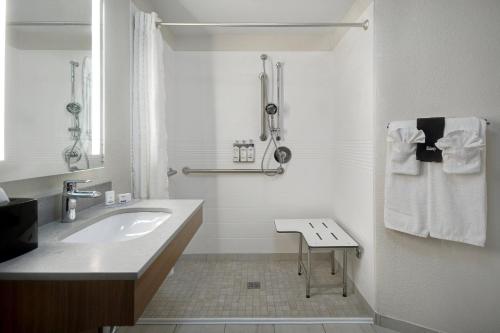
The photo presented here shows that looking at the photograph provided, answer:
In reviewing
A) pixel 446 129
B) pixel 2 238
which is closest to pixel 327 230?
pixel 446 129

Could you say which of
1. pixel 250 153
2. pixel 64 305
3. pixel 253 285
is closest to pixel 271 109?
pixel 250 153

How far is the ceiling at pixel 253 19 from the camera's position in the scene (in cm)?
247

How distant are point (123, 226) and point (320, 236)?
5.17ft

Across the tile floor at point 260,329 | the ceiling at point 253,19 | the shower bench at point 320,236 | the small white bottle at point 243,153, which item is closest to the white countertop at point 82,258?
the tile floor at point 260,329

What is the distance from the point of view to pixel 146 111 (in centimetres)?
213

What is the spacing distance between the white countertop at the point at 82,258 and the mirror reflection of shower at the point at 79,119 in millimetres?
396

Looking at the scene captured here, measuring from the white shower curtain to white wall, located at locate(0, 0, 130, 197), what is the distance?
0.06m

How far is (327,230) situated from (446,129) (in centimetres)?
130

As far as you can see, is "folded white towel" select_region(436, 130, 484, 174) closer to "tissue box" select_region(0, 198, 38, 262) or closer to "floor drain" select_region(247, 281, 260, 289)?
"floor drain" select_region(247, 281, 260, 289)

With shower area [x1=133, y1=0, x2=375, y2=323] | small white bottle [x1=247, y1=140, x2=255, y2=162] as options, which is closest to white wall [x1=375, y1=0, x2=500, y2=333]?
shower area [x1=133, y1=0, x2=375, y2=323]

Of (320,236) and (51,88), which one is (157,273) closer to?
(51,88)

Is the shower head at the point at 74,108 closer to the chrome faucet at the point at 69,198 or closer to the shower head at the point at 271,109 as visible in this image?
the chrome faucet at the point at 69,198

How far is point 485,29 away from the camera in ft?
5.62

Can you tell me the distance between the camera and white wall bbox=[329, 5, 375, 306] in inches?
84.1
